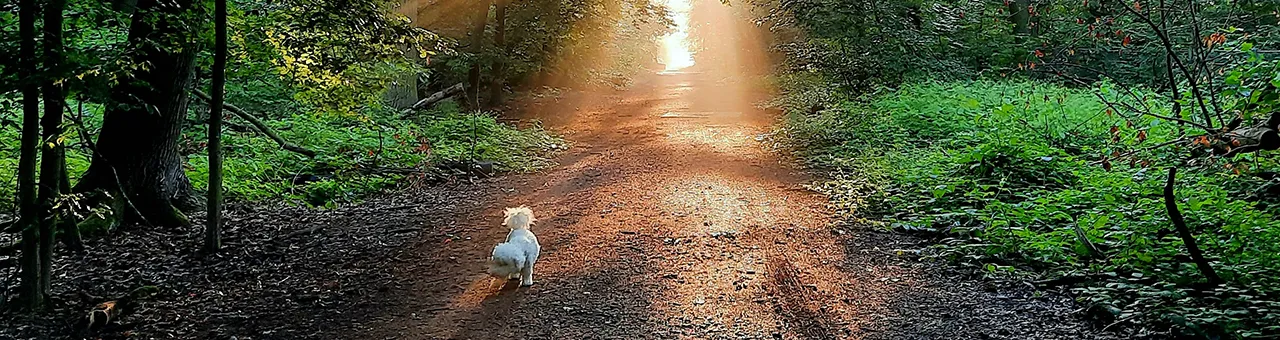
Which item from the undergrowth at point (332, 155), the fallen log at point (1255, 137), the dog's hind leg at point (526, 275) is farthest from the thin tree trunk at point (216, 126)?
the fallen log at point (1255, 137)

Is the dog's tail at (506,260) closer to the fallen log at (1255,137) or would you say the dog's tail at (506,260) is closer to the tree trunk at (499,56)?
the fallen log at (1255,137)

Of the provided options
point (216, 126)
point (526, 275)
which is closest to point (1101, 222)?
point (526, 275)

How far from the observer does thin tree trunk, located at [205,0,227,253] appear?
555cm

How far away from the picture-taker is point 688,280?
5719mm

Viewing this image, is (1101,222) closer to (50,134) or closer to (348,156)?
(50,134)

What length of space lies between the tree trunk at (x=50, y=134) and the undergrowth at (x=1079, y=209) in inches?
234

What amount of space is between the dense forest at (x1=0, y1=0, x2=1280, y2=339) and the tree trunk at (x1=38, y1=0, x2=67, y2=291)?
0.01m

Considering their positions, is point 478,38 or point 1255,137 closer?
point 1255,137

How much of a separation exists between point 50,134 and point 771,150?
987cm

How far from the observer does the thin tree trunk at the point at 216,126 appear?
555cm

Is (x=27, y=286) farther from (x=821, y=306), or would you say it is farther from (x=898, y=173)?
(x=898, y=173)

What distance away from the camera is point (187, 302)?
5.24m

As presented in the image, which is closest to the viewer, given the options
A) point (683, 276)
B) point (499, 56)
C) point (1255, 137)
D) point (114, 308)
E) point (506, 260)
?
point (1255, 137)

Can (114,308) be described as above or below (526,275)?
below
